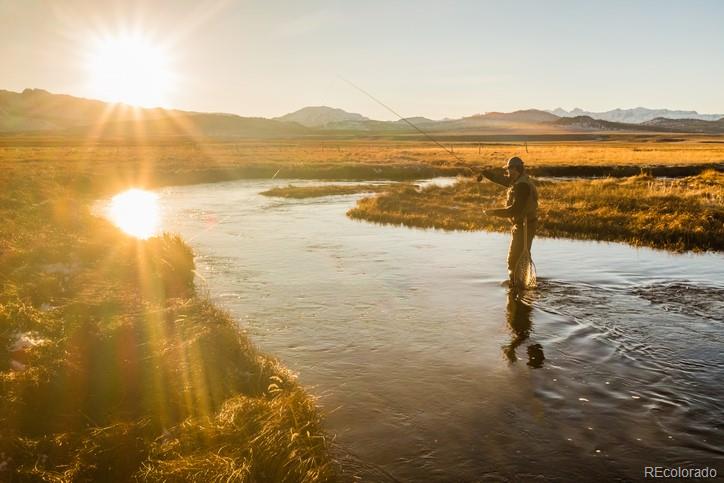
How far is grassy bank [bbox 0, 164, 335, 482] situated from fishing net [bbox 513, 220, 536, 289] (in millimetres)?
6774

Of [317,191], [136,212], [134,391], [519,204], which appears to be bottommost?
[134,391]

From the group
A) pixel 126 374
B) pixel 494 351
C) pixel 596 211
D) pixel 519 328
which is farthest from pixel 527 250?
pixel 596 211

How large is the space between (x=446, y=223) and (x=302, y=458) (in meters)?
19.4

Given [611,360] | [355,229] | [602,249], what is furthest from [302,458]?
[355,229]

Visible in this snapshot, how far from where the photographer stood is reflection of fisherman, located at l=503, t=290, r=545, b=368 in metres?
9.34

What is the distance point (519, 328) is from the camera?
1085 cm

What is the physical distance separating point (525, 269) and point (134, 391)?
30.0ft

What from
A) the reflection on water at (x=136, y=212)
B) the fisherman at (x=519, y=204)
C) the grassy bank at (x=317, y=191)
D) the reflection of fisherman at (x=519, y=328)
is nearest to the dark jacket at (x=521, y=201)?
the fisherman at (x=519, y=204)

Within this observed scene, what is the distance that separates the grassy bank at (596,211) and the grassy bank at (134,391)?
15.8 m

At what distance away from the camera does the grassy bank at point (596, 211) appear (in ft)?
67.6

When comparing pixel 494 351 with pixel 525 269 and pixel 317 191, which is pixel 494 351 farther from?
pixel 317 191

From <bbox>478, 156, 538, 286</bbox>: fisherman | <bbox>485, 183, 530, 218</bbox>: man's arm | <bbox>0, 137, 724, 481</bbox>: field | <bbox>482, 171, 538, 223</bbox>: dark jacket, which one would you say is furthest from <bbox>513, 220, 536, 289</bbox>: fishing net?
<bbox>0, 137, 724, 481</bbox>: field

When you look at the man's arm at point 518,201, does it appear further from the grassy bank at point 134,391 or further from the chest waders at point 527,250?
the grassy bank at point 134,391

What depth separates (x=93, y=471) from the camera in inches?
216
